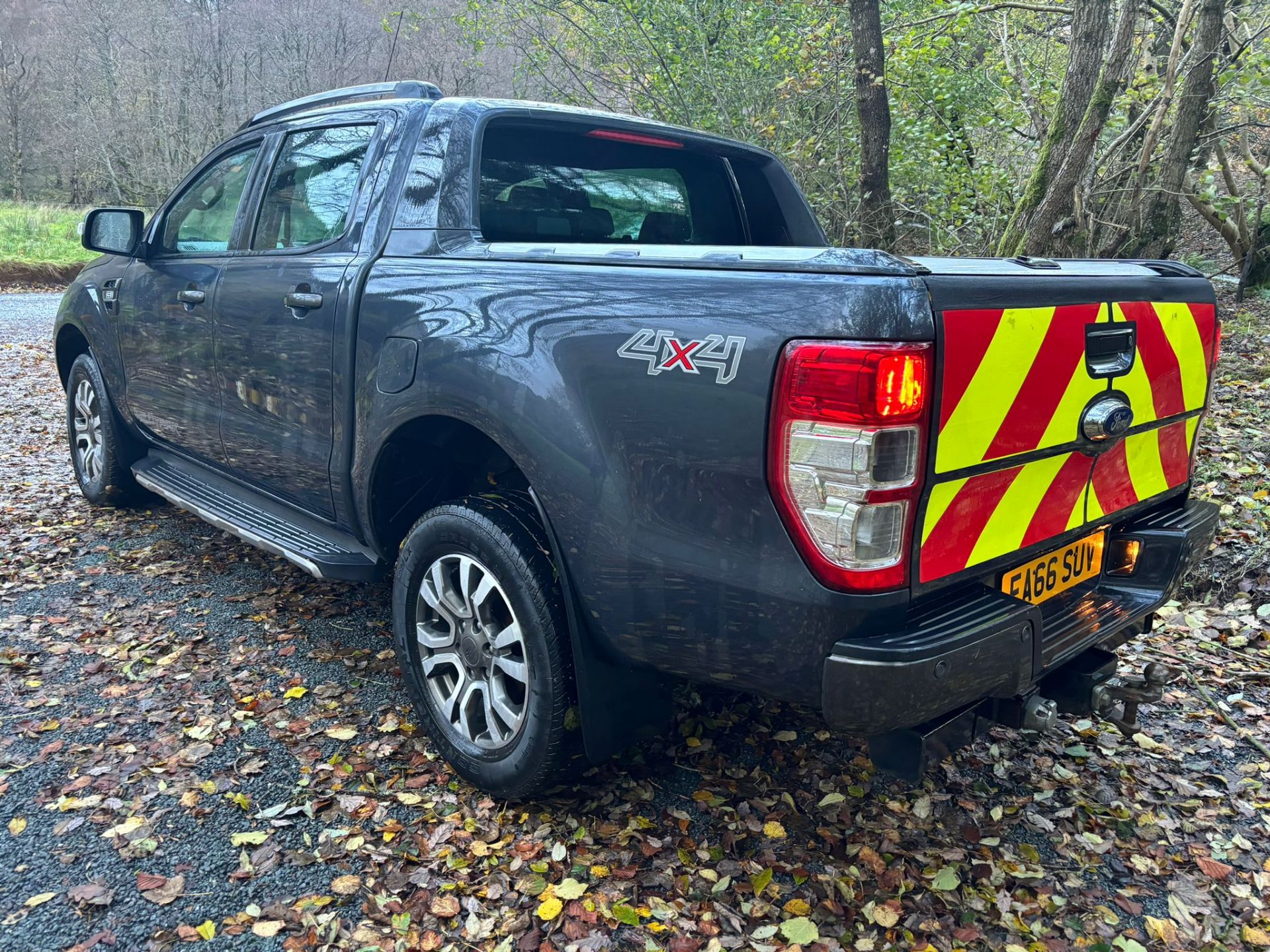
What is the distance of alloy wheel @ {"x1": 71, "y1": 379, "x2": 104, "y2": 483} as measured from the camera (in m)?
5.09

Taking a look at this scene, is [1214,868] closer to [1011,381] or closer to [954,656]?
[954,656]

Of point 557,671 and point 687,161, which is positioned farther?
point 687,161

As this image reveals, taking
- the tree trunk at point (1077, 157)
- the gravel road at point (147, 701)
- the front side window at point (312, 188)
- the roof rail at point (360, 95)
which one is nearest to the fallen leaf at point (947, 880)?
the gravel road at point (147, 701)

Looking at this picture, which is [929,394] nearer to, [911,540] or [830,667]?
[911,540]

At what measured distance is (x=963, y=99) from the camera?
9.45m

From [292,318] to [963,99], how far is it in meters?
8.39

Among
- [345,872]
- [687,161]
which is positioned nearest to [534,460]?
[345,872]

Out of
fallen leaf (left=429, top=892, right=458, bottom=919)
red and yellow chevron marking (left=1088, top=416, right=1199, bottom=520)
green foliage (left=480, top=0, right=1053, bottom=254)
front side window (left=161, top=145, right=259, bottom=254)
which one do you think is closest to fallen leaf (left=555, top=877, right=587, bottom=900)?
fallen leaf (left=429, top=892, right=458, bottom=919)

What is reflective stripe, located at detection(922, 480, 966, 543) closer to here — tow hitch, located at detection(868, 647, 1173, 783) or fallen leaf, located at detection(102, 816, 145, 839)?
tow hitch, located at detection(868, 647, 1173, 783)

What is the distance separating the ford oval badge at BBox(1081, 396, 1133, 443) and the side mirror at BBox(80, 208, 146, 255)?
4.01 metres

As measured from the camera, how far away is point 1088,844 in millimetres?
2586

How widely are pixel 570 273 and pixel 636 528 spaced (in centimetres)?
67

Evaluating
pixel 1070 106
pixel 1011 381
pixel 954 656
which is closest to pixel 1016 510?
pixel 1011 381

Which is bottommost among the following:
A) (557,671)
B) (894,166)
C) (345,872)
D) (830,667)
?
(345,872)
